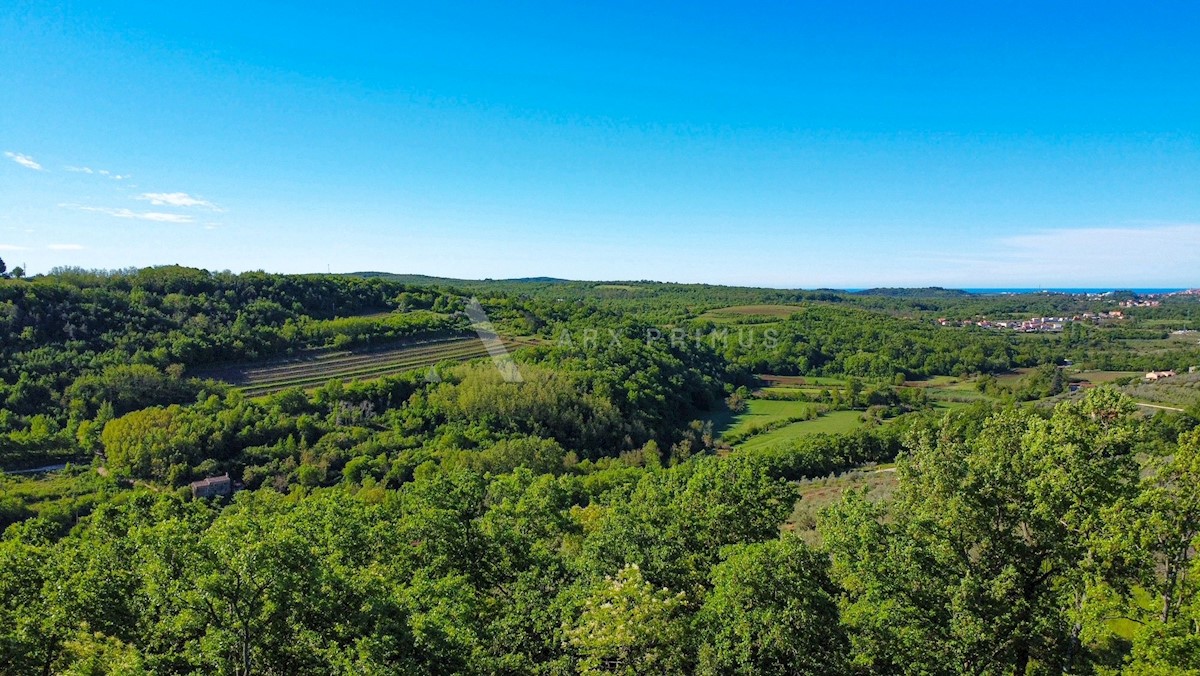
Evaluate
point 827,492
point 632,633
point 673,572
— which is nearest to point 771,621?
point 632,633

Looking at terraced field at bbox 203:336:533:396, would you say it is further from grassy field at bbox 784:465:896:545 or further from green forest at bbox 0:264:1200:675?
grassy field at bbox 784:465:896:545

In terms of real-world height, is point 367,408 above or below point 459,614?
below

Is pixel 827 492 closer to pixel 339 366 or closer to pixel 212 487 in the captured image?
pixel 212 487

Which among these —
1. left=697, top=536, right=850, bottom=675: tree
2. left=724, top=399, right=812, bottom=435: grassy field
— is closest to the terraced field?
left=724, top=399, right=812, bottom=435: grassy field

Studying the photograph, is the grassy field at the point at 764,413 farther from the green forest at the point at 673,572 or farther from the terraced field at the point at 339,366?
the green forest at the point at 673,572

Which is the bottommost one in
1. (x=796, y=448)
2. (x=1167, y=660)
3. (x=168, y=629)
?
(x=796, y=448)

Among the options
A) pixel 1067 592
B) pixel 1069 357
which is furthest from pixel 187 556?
pixel 1069 357

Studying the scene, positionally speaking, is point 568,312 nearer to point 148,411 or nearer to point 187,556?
point 148,411
